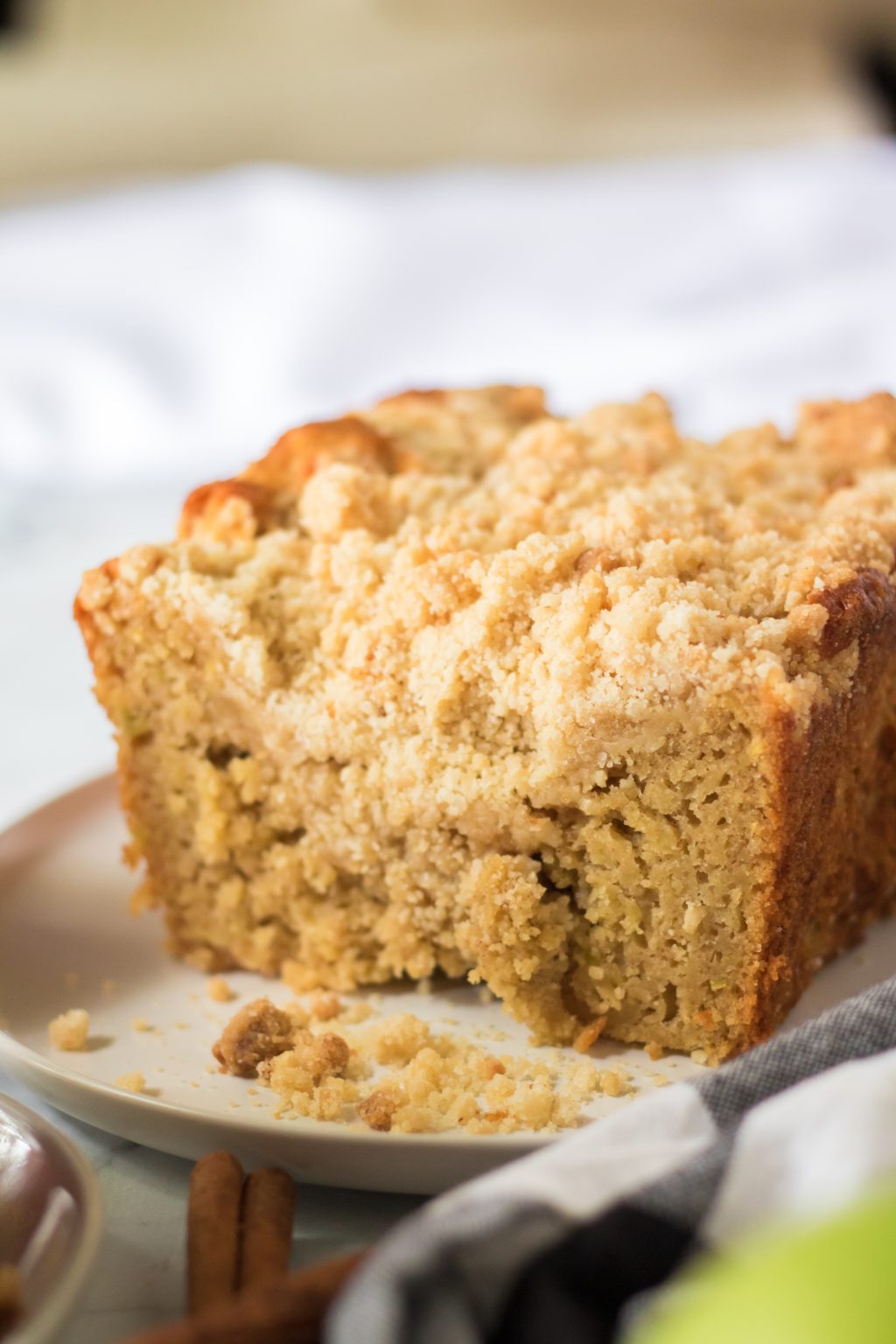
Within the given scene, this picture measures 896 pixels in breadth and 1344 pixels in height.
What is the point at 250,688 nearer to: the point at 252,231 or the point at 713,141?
the point at 252,231

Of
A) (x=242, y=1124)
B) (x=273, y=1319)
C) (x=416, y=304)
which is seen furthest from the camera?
(x=416, y=304)

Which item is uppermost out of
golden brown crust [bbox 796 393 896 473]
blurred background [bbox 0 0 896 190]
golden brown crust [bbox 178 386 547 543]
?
blurred background [bbox 0 0 896 190]

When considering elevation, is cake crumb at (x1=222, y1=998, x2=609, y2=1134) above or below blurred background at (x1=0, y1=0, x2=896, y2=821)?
below

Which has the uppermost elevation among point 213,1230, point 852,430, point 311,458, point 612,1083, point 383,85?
point 383,85

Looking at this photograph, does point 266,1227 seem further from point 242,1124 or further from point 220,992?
point 220,992

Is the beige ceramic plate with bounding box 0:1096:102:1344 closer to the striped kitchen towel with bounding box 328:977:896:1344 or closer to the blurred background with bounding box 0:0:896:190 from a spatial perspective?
A: the striped kitchen towel with bounding box 328:977:896:1344

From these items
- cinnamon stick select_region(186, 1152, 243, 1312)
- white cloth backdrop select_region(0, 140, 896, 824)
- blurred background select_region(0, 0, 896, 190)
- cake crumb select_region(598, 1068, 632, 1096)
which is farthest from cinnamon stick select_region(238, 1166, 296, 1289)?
blurred background select_region(0, 0, 896, 190)

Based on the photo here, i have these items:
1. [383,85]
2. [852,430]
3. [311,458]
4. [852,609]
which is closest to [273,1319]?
[852,609]
